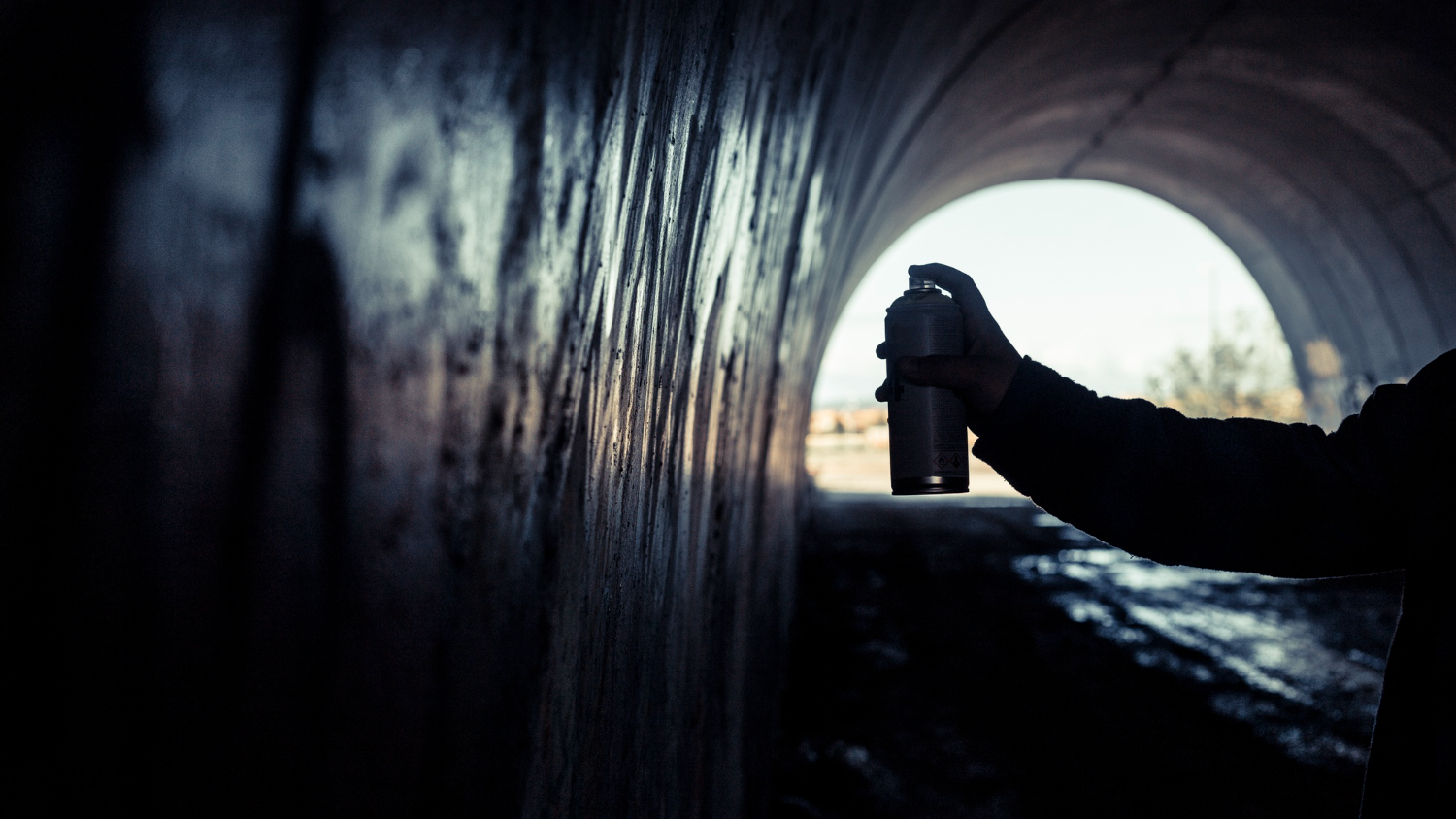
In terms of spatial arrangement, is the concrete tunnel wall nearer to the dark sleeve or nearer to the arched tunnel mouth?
the dark sleeve

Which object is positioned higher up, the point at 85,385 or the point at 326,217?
the point at 326,217

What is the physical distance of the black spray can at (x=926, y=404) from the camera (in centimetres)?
199

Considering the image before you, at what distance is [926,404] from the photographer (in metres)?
2.03

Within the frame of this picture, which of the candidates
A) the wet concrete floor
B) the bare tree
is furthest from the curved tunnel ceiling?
the bare tree

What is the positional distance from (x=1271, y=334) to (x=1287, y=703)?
31.9m

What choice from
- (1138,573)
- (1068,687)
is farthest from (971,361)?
(1138,573)

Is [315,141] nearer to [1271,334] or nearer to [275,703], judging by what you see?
[275,703]

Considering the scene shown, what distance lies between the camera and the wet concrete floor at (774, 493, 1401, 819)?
430 centimetres

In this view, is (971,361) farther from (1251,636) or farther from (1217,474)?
(1251,636)

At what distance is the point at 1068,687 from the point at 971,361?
14.7 feet

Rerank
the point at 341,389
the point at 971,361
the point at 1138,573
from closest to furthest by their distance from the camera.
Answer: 1. the point at 341,389
2. the point at 971,361
3. the point at 1138,573

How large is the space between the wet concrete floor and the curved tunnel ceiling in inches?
129

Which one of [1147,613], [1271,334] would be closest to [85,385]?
[1147,613]

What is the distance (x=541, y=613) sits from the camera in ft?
2.96
